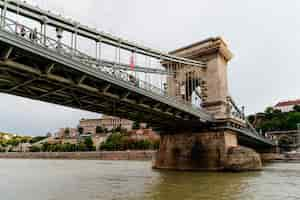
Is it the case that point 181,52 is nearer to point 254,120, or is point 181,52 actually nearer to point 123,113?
point 123,113

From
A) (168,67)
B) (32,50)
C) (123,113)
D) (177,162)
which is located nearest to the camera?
(32,50)

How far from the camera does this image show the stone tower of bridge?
2664cm

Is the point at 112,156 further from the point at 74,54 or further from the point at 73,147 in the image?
the point at 74,54

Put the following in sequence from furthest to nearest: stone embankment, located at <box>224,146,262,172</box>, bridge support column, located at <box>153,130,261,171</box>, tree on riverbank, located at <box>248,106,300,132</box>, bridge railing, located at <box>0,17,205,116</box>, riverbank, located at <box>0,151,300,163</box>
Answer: tree on riverbank, located at <box>248,106,300,132</box> < riverbank, located at <box>0,151,300,163</box> < bridge support column, located at <box>153,130,261,171</box> < stone embankment, located at <box>224,146,262,172</box> < bridge railing, located at <box>0,17,205,116</box>

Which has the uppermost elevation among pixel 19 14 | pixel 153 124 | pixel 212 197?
pixel 19 14

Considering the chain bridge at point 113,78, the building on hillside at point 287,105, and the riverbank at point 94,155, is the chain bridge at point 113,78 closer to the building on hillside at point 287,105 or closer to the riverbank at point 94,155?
the riverbank at point 94,155

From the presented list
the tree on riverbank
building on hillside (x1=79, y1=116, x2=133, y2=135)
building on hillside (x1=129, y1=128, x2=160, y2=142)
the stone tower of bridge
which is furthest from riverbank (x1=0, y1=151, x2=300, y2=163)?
building on hillside (x1=79, y1=116, x2=133, y2=135)

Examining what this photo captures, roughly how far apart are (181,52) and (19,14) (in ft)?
60.4

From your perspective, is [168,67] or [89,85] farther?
[168,67]

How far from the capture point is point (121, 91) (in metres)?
17.6

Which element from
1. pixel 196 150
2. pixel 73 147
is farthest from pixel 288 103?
pixel 196 150

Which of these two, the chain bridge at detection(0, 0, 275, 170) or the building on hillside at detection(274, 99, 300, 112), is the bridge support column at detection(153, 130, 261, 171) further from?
the building on hillside at detection(274, 99, 300, 112)

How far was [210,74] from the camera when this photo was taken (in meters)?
27.4

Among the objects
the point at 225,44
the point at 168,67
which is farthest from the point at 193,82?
the point at 225,44
